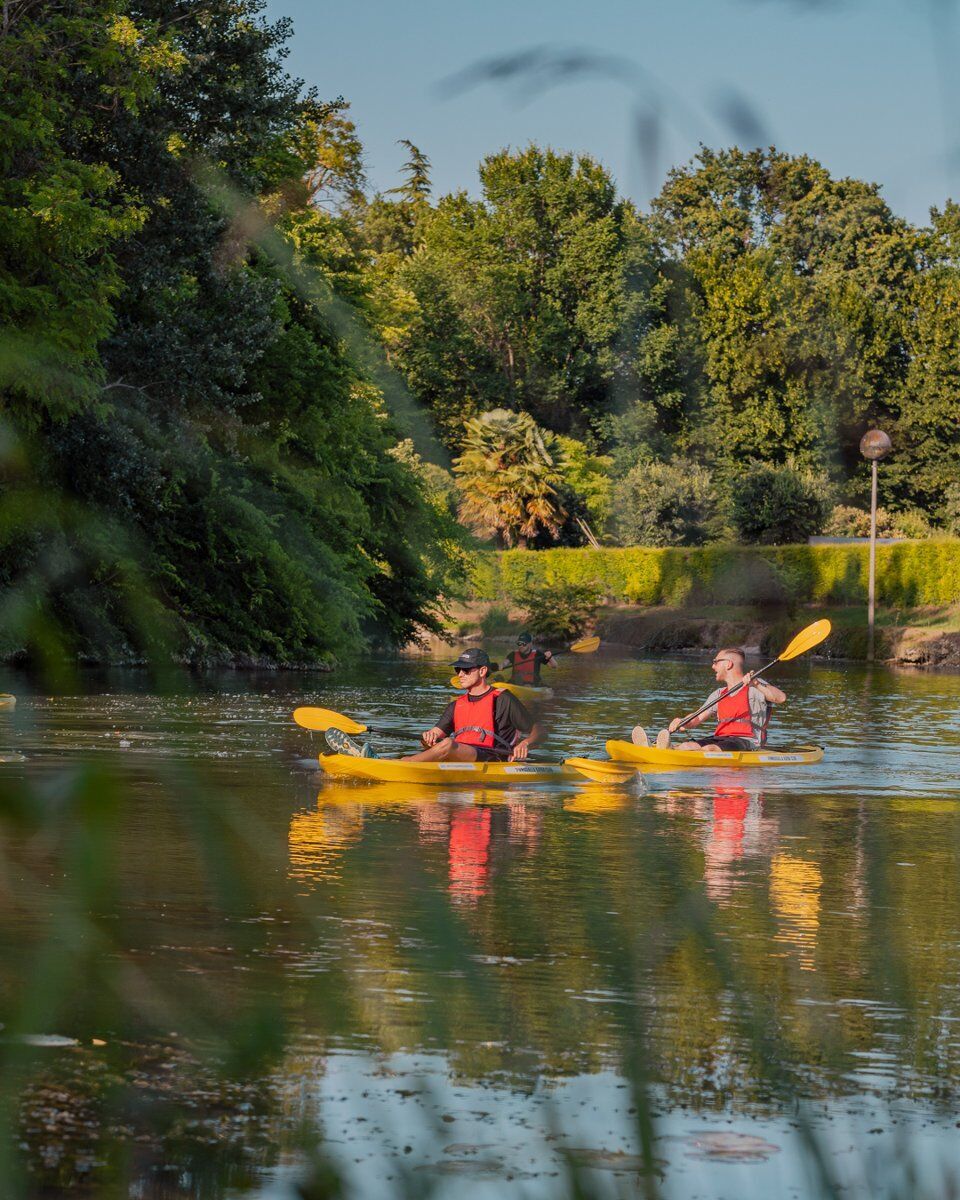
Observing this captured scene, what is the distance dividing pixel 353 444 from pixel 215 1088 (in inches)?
1401

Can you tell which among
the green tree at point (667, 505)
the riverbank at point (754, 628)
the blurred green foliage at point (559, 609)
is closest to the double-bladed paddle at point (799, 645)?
the riverbank at point (754, 628)

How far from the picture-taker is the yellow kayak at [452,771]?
17.9 meters

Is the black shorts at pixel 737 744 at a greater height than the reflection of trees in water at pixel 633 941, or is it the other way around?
the black shorts at pixel 737 744

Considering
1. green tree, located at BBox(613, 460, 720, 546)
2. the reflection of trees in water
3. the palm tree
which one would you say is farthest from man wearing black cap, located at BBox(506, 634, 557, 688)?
the palm tree

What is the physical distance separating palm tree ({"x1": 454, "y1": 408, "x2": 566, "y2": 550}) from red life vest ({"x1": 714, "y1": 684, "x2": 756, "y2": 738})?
49856 mm

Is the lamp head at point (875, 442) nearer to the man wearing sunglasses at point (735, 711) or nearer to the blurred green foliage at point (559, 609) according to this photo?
the man wearing sunglasses at point (735, 711)

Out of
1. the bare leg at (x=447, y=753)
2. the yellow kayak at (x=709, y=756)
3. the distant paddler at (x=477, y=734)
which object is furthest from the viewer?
the yellow kayak at (x=709, y=756)

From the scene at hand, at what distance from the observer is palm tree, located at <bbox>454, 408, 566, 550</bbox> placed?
7100cm

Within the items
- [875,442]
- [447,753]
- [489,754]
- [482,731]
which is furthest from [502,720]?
[875,442]

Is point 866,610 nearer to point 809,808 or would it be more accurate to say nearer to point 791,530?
point 791,530

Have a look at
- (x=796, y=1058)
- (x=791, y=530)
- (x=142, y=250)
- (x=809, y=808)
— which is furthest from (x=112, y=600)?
(x=791, y=530)

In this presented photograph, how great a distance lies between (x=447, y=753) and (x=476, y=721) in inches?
21.3

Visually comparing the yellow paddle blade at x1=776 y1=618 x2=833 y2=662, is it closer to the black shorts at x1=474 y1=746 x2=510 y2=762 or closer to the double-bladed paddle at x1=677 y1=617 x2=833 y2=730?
the double-bladed paddle at x1=677 y1=617 x2=833 y2=730

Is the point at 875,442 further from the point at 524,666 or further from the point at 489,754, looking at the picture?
the point at 524,666
